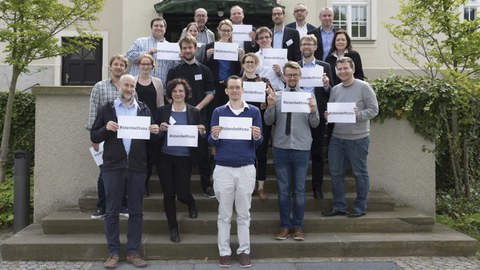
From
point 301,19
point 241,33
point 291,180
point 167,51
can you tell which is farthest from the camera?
point 301,19

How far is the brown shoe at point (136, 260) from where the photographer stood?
5.03 meters

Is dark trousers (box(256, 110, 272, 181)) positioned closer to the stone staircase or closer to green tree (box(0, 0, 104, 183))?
the stone staircase

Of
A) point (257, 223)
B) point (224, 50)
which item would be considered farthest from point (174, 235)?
point (224, 50)

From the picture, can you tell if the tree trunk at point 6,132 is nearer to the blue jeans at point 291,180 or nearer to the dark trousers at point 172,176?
the dark trousers at point 172,176

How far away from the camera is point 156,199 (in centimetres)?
620

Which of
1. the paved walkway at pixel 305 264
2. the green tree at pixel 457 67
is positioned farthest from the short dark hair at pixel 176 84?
the green tree at pixel 457 67

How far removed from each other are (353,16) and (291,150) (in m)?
10.1

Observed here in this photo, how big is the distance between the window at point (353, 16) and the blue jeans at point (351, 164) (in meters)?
9.11

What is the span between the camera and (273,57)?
623 cm

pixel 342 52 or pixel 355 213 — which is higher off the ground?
pixel 342 52

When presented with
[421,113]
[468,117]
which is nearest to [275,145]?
[421,113]

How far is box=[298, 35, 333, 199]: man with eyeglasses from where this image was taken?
5.99 meters

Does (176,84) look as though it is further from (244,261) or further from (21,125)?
(21,125)

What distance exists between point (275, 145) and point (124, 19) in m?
8.97
